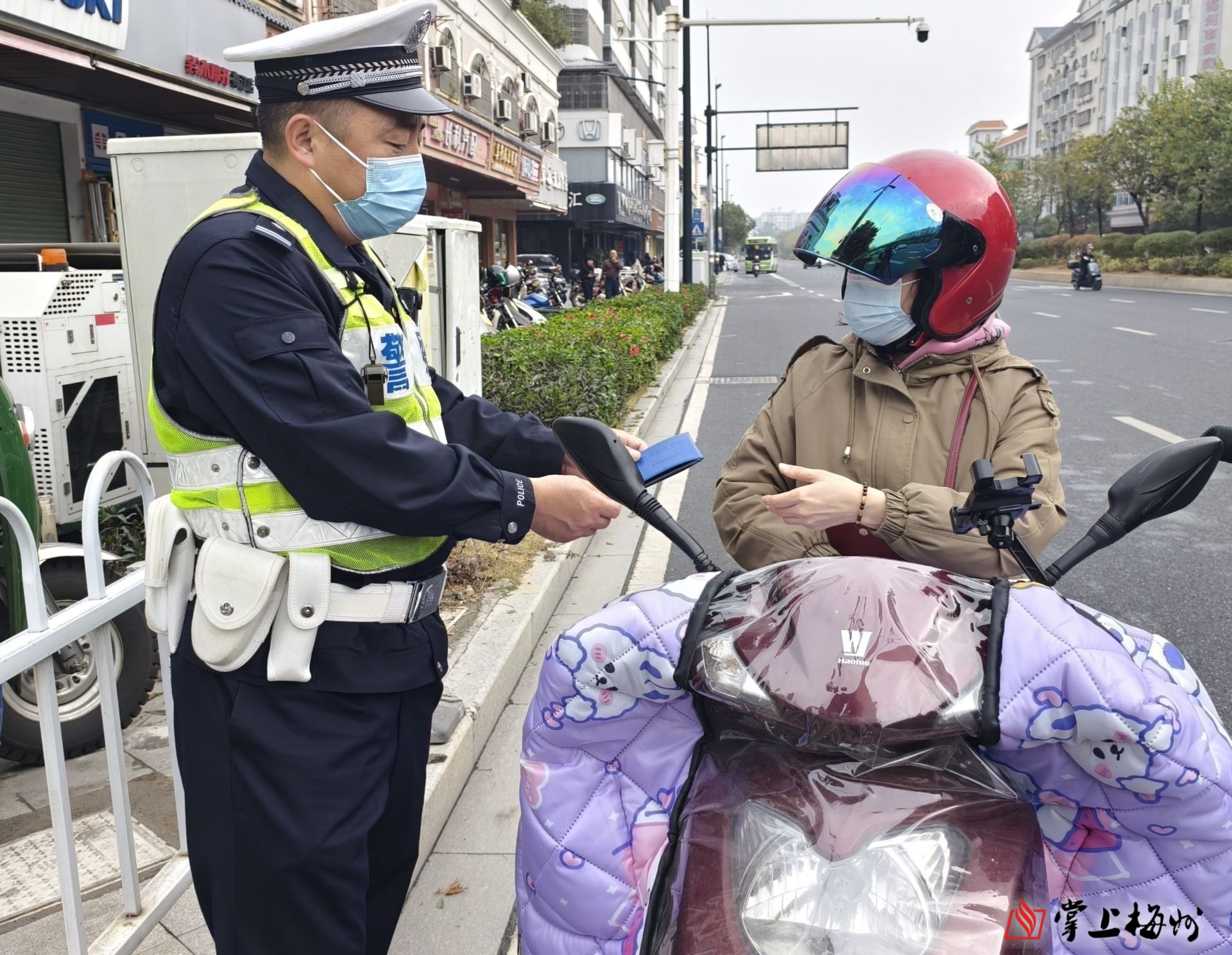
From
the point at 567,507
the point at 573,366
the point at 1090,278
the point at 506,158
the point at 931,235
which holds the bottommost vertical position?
the point at 573,366

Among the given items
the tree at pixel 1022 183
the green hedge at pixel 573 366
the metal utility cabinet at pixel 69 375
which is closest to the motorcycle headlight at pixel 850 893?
the metal utility cabinet at pixel 69 375

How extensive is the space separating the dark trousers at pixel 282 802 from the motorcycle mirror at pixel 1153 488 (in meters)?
1.15

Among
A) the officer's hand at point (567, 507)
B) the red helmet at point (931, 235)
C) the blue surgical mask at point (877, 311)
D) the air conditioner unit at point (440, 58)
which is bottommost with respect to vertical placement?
the officer's hand at point (567, 507)

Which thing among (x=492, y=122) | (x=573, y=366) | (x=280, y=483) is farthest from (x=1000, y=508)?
(x=492, y=122)

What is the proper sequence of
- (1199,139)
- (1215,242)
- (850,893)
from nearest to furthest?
(850,893) → (1215,242) → (1199,139)

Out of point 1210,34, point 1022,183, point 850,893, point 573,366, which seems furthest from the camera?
point 1210,34

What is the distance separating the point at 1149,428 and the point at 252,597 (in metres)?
8.56

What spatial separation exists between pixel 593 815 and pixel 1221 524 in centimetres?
563

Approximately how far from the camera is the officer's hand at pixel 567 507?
183 cm

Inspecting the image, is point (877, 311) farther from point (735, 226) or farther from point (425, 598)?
point (735, 226)

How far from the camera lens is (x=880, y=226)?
80.2 inches

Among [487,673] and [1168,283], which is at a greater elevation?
[1168,283]

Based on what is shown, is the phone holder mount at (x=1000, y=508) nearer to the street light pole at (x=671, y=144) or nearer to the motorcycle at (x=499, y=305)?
the motorcycle at (x=499, y=305)

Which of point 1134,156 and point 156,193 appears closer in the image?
point 156,193
